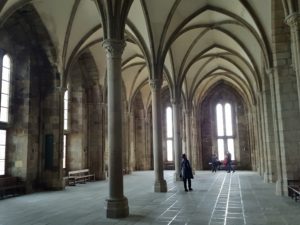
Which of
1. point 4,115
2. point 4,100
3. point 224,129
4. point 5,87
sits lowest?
point 4,115

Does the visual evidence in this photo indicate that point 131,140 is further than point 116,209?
Yes

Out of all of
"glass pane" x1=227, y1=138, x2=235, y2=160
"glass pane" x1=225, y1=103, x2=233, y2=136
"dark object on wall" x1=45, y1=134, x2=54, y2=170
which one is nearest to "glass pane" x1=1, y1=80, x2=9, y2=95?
"dark object on wall" x1=45, y1=134, x2=54, y2=170

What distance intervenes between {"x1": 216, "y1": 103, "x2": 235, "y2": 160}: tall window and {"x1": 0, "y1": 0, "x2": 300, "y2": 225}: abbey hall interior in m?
6.68

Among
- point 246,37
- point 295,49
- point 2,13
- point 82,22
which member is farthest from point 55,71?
point 295,49

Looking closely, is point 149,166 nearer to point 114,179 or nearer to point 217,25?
point 217,25

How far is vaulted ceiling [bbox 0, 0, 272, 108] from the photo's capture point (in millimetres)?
13312

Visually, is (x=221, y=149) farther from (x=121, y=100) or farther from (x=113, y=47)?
(x=113, y=47)

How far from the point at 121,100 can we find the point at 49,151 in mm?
7951

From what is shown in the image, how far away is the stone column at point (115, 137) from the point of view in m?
8.16

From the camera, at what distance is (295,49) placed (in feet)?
25.9

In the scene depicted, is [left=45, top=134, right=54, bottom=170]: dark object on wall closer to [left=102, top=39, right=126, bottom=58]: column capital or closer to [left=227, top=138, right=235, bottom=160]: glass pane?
[left=102, top=39, right=126, bottom=58]: column capital

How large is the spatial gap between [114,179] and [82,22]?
32.1ft

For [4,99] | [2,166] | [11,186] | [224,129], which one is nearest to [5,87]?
[4,99]

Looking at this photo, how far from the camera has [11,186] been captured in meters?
13.0
